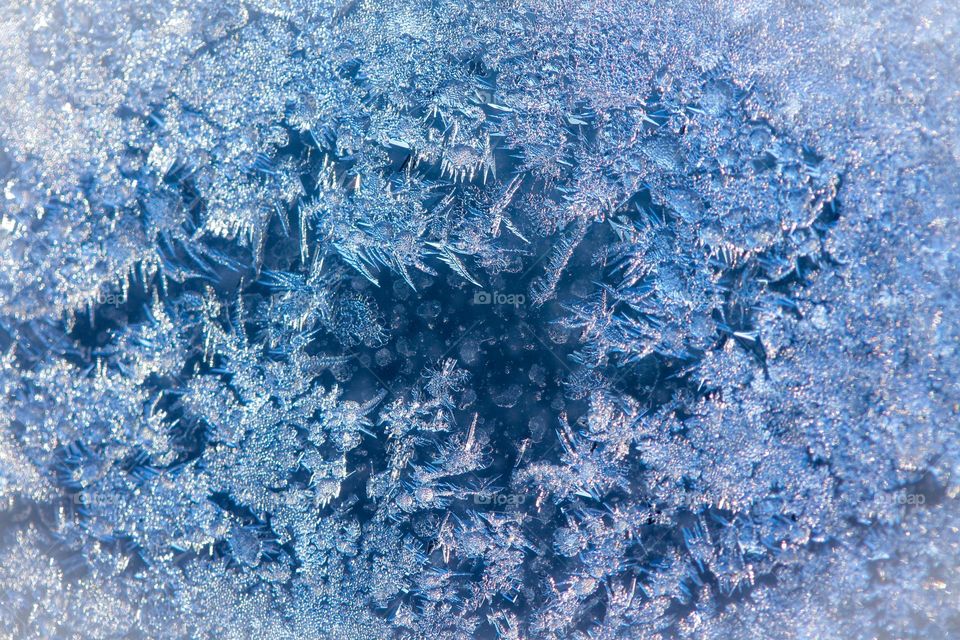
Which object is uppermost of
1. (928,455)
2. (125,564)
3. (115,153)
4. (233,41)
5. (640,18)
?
(640,18)

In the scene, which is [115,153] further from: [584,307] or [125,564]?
[584,307]

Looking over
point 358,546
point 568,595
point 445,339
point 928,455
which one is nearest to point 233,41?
point 445,339

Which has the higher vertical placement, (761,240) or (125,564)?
(761,240)

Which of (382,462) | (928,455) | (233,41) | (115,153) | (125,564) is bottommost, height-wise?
(125,564)

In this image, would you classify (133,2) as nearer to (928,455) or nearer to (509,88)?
(509,88)

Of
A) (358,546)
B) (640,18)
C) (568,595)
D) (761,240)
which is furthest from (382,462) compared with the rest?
(640,18)

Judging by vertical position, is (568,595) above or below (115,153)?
below
